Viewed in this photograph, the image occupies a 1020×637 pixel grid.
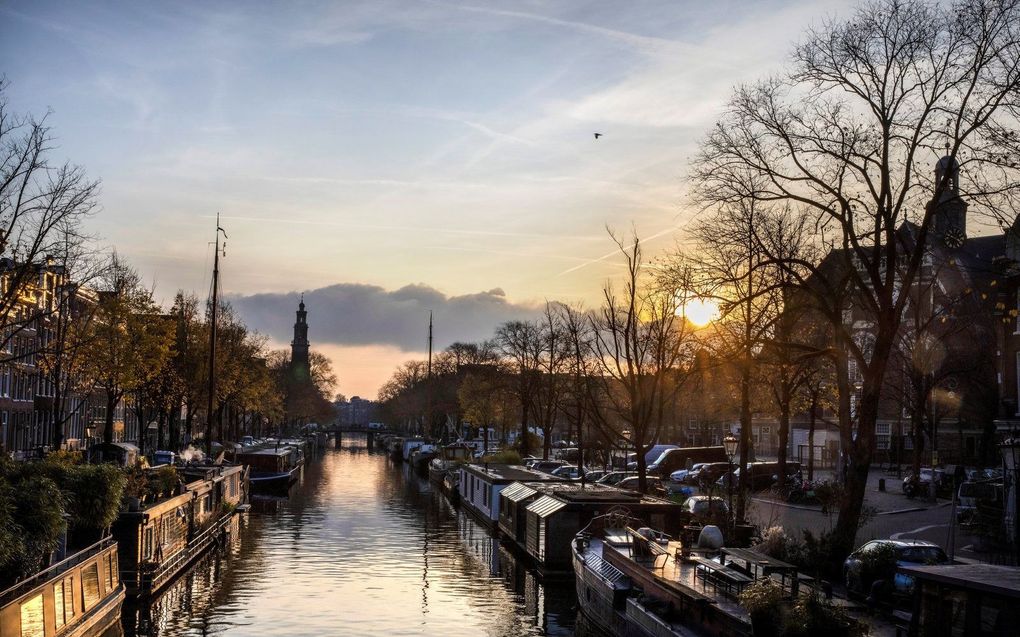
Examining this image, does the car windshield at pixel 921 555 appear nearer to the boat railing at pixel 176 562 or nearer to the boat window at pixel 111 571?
the boat window at pixel 111 571

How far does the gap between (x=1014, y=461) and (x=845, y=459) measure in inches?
744

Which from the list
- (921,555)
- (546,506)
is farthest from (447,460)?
(921,555)

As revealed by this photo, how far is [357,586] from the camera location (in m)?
40.4

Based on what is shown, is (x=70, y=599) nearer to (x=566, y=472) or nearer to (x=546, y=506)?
(x=546, y=506)

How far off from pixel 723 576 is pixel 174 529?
92.3ft

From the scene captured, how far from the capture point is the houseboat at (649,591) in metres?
22.3

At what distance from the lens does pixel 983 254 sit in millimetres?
86625

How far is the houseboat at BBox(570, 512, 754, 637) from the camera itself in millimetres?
22266

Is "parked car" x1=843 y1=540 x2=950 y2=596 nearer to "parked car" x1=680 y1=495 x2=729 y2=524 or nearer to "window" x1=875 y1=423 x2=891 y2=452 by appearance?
"parked car" x1=680 y1=495 x2=729 y2=524

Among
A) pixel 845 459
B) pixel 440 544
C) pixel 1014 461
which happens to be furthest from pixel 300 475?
pixel 1014 461

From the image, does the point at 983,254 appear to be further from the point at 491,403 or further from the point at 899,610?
the point at 899,610

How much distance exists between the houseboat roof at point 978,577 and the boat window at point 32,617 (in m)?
17.5

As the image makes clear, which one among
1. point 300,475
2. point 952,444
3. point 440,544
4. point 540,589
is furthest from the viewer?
point 300,475

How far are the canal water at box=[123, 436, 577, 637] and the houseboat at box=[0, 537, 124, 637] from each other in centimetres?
204
